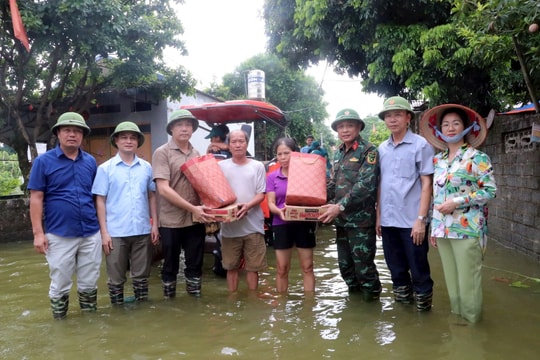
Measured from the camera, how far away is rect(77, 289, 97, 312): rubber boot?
12.8 feet

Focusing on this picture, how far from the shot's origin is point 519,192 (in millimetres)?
5977

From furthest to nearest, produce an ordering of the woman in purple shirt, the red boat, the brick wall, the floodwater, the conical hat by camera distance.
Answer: the red boat < the brick wall < the woman in purple shirt < the conical hat < the floodwater

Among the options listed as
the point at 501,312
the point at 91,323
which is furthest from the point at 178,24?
the point at 501,312

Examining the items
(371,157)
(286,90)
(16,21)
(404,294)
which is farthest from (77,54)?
(286,90)

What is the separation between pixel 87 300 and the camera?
3.92 metres

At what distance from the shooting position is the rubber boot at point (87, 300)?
3.89 metres

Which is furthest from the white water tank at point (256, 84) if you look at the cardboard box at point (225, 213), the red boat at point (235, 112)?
the cardboard box at point (225, 213)

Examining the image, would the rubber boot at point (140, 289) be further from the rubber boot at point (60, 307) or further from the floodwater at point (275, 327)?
the rubber boot at point (60, 307)

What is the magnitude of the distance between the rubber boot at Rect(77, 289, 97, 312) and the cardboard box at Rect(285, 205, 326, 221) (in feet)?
6.12

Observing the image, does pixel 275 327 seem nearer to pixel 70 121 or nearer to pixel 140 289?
pixel 140 289

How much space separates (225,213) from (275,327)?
103cm

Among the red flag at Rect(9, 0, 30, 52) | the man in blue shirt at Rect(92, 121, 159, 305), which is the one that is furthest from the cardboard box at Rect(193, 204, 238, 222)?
the red flag at Rect(9, 0, 30, 52)

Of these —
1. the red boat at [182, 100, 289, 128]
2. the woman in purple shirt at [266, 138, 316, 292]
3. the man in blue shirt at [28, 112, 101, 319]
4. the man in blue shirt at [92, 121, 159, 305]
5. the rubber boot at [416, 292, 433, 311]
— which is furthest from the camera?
the red boat at [182, 100, 289, 128]

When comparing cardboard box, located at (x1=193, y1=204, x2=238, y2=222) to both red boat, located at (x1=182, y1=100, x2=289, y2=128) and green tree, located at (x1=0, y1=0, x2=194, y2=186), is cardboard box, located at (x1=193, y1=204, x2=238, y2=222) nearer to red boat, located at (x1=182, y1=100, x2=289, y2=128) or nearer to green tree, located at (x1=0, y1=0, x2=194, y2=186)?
red boat, located at (x1=182, y1=100, x2=289, y2=128)
